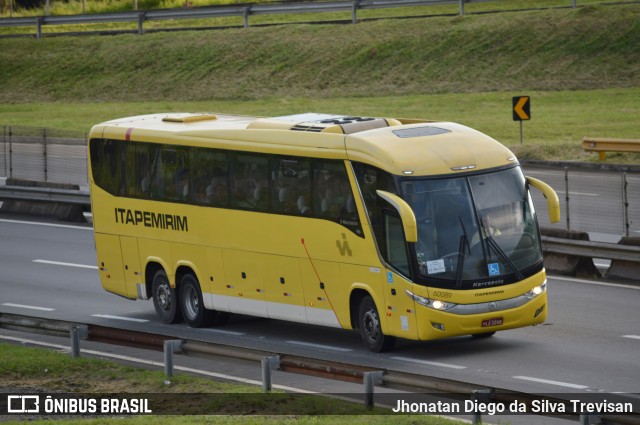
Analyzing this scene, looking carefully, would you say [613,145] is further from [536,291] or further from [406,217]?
→ [406,217]

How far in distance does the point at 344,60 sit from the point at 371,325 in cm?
3784

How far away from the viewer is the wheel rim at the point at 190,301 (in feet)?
68.4

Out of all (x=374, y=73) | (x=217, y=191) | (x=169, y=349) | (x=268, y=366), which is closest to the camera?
(x=268, y=366)

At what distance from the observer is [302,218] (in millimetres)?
18812

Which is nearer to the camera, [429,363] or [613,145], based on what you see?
[429,363]

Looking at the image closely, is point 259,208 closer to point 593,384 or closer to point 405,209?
point 405,209

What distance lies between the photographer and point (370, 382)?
1322cm

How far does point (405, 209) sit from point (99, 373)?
4.15 metres

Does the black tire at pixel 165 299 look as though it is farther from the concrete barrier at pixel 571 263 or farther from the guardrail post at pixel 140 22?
the guardrail post at pixel 140 22

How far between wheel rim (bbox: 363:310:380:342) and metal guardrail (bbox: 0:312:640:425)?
306 cm

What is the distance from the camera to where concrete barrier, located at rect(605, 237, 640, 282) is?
22797 mm

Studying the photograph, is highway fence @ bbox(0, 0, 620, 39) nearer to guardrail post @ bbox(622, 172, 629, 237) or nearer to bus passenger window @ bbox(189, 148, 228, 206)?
guardrail post @ bbox(622, 172, 629, 237)

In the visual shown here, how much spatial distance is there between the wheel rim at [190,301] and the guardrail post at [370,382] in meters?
7.82

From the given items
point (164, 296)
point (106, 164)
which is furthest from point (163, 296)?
point (106, 164)
